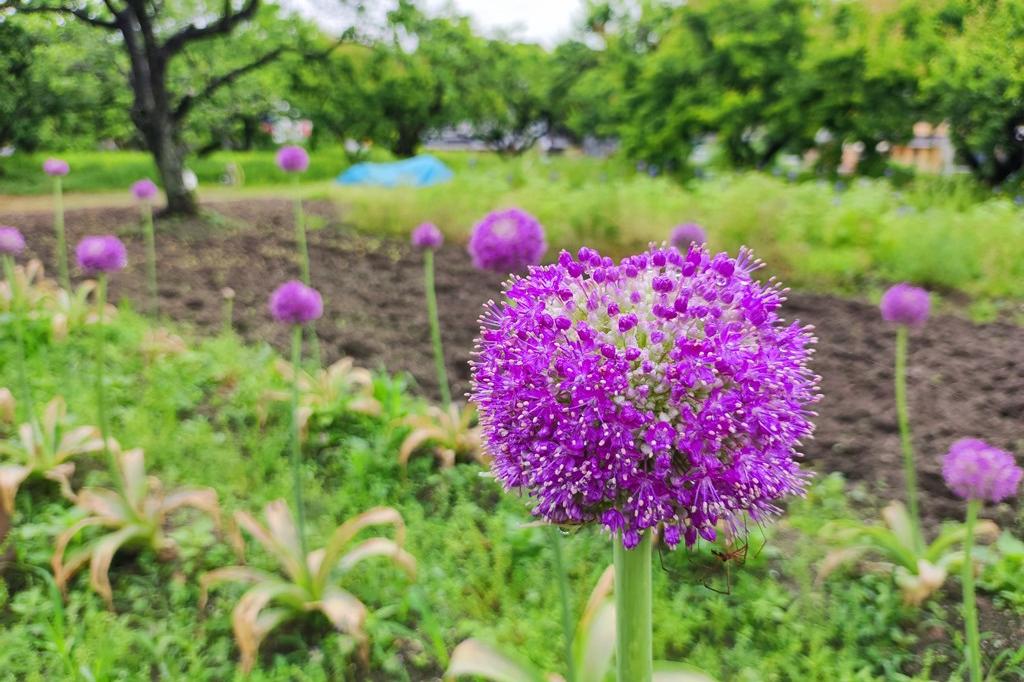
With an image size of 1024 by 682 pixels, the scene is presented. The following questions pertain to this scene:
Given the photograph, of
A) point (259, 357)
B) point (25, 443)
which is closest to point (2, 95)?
point (259, 357)

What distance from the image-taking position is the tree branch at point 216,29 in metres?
8.05

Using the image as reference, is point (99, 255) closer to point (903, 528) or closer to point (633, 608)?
point (633, 608)

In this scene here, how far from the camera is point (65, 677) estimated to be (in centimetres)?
197

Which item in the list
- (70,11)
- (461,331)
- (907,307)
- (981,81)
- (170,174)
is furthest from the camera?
(170,174)

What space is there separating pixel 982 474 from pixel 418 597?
4.76 feet

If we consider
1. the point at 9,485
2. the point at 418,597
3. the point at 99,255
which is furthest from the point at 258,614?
the point at 99,255

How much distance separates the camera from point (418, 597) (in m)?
2.15

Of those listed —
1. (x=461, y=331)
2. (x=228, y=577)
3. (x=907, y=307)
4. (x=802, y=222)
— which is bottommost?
(x=228, y=577)

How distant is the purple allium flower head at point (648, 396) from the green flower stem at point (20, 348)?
2.25m

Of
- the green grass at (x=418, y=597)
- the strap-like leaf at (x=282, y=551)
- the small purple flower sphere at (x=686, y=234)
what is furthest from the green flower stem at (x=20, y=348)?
the small purple flower sphere at (x=686, y=234)

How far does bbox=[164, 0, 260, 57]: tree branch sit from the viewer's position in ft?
26.4

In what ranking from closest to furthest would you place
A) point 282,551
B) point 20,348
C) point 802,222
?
point 282,551
point 20,348
point 802,222

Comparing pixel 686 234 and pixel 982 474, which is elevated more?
pixel 686 234

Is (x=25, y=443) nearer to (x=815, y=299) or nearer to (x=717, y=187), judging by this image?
(x=815, y=299)
